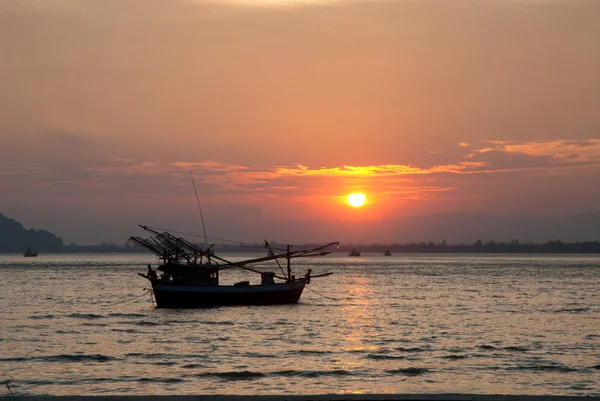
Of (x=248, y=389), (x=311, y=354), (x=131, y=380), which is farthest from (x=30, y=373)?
(x=311, y=354)

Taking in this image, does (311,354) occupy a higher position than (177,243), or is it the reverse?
(177,243)

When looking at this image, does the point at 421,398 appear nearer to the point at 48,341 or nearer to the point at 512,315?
the point at 48,341

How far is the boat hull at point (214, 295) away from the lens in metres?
68.6

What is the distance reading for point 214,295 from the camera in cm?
6969

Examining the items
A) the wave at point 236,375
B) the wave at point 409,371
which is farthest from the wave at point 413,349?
the wave at point 236,375

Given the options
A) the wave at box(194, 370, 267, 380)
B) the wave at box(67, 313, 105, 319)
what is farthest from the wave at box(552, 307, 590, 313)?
the wave at box(194, 370, 267, 380)

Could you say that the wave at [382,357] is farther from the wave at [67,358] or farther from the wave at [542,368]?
the wave at [67,358]

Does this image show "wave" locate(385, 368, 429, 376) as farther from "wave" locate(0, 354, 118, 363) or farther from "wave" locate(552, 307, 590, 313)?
"wave" locate(552, 307, 590, 313)

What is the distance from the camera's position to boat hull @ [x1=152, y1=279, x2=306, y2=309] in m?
68.6

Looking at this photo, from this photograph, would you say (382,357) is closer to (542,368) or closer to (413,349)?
(413,349)

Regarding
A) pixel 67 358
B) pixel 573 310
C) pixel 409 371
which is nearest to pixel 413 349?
pixel 409 371

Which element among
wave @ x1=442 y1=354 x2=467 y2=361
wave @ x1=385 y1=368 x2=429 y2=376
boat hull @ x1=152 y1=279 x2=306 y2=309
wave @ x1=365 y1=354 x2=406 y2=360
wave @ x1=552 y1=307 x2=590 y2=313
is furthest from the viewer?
wave @ x1=552 y1=307 x2=590 y2=313

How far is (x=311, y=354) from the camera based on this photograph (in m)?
39.7

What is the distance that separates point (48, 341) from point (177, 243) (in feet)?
82.4
